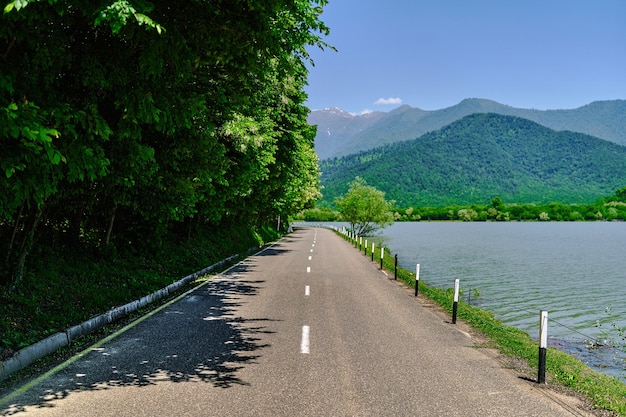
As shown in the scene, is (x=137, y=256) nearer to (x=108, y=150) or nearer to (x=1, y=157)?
(x=108, y=150)

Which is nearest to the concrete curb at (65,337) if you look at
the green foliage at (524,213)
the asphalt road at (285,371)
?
the asphalt road at (285,371)

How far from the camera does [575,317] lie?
1864cm

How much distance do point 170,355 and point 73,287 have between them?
4903mm

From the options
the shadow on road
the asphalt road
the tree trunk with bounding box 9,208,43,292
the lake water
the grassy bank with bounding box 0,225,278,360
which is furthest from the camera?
the lake water

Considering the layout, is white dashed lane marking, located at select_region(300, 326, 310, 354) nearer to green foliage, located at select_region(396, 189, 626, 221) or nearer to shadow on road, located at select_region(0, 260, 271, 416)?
shadow on road, located at select_region(0, 260, 271, 416)

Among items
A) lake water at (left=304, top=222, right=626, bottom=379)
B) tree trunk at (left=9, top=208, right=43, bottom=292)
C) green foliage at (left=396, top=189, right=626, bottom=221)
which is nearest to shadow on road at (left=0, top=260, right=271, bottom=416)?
tree trunk at (left=9, top=208, right=43, bottom=292)

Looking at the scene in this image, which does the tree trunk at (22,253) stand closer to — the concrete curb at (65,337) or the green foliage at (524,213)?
the concrete curb at (65,337)

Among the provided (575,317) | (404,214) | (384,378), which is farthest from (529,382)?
(404,214)

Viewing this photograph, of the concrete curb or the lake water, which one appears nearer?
the concrete curb

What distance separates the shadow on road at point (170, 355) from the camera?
21.1 ft

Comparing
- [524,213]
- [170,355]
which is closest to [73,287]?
[170,355]

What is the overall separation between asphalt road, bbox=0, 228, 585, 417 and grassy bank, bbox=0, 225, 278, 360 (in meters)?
1.19

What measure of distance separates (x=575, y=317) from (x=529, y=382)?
13.6 metres

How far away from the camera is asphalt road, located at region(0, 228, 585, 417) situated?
5.70 m
